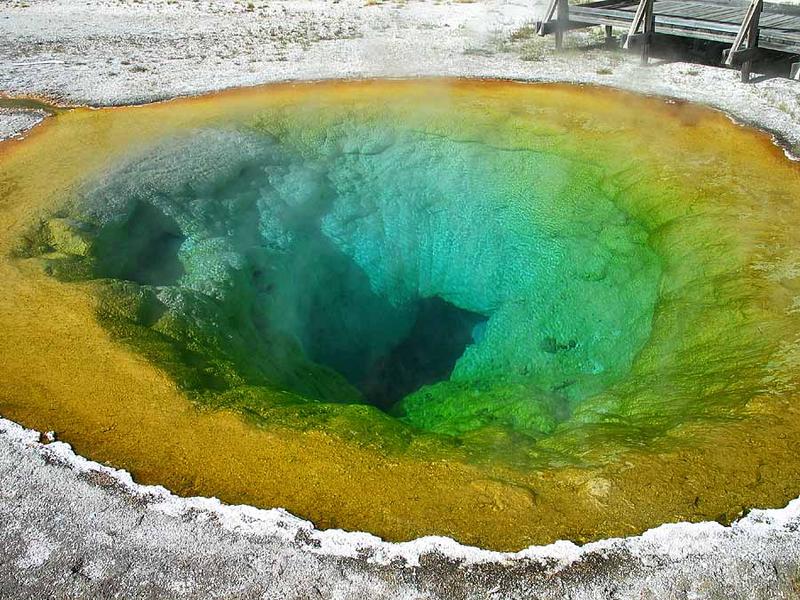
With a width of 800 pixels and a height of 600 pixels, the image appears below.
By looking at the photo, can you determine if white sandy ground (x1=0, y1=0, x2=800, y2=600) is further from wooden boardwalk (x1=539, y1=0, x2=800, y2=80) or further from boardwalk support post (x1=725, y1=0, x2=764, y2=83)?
wooden boardwalk (x1=539, y1=0, x2=800, y2=80)

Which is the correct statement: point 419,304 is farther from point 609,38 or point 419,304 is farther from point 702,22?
point 609,38

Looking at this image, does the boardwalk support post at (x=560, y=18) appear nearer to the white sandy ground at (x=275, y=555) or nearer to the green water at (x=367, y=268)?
the green water at (x=367, y=268)

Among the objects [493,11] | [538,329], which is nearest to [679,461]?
[538,329]

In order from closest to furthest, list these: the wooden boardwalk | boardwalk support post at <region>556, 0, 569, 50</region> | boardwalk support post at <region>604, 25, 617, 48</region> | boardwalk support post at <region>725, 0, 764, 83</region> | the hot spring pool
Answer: the hot spring pool
boardwalk support post at <region>725, 0, 764, 83</region>
the wooden boardwalk
boardwalk support post at <region>556, 0, 569, 50</region>
boardwalk support post at <region>604, 25, 617, 48</region>

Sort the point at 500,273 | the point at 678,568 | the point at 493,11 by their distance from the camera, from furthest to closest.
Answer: the point at 493,11
the point at 500,273
the point at 678,568

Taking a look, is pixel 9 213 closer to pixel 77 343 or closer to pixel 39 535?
pixel 77 343

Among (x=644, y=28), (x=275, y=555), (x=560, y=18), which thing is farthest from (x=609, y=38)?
(x=275, y=555)

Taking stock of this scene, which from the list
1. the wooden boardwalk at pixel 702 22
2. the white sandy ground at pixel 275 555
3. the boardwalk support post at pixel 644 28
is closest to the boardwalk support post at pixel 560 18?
the wooden boardwalk at pixel 702 22

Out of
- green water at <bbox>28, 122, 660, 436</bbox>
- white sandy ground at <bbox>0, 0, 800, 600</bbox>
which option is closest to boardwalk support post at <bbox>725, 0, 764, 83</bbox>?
green water at <bbox>28, 122, 660, 436</bbox>
